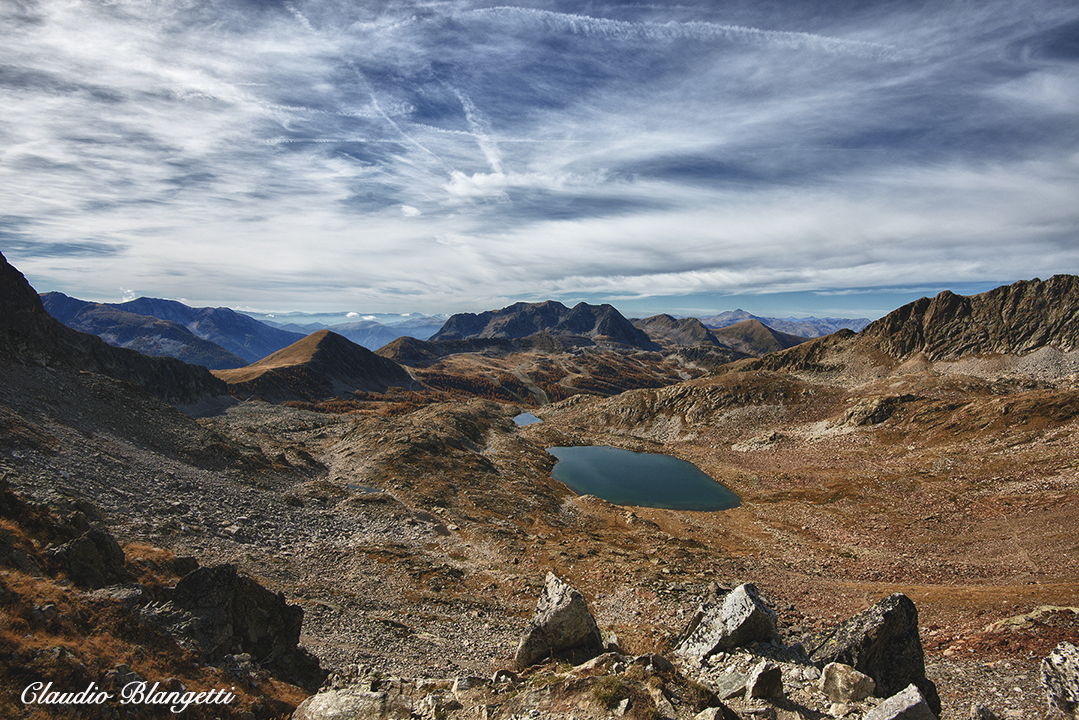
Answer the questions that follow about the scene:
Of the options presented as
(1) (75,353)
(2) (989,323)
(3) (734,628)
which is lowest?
(3) (734,628)

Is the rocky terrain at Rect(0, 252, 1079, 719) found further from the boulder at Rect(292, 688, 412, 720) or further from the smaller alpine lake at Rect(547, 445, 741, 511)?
the smaller alpine lake at Rect(547, 445, 741, 511)

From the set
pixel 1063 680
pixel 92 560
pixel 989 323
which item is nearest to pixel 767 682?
pixel 1063 680

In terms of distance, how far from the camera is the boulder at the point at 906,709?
409 inches

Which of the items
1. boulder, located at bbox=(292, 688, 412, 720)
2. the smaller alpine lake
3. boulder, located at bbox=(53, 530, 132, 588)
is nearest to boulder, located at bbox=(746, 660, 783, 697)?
boulder, located at bbox=(292, 688, 412, 720)

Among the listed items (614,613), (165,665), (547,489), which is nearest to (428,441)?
(547,489)

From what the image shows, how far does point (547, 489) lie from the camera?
239 feet

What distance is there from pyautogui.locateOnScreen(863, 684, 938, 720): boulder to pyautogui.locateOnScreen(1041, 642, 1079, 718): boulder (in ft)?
23.9

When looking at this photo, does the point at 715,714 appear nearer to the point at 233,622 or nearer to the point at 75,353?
the point at 233,622

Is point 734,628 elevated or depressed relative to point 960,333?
depressed

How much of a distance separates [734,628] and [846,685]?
4850 mm

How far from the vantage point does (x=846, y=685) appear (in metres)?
13.4

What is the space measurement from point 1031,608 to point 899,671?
1888cm

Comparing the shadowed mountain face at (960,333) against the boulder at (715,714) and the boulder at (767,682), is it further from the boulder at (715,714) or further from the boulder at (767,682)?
the boulder at (715,714)

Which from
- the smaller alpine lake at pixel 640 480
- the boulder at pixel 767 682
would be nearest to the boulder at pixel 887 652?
the boulder at pixel 767 682
